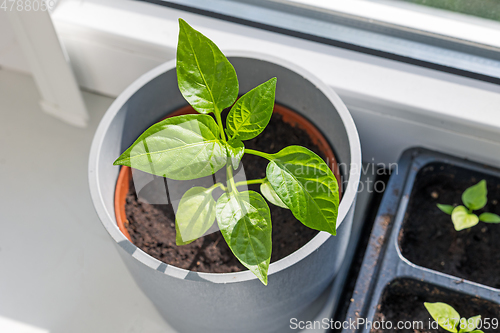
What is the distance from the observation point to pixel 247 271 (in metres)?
0.48

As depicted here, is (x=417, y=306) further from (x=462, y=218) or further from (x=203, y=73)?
(x=203, y=73)

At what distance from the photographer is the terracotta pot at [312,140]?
0.60 metres

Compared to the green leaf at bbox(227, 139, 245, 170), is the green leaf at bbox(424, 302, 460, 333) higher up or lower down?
lower down

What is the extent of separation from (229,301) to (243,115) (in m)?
0.20

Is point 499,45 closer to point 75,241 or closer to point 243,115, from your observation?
point 243,115

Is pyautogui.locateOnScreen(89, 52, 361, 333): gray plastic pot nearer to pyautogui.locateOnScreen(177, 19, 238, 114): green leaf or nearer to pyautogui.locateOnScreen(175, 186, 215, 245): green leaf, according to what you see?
pyautogui.locateOnScreen(175, 186, 215, 245): green leaf

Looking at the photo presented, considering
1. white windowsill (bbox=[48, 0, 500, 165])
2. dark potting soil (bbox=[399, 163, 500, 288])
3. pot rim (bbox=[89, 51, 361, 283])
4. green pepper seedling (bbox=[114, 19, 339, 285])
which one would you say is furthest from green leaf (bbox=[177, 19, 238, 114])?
dark potting soil (bbox=[399, 163, 500, 288])

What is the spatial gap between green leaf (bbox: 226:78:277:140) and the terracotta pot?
0.60 ft

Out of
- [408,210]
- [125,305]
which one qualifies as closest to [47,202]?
[125,305]

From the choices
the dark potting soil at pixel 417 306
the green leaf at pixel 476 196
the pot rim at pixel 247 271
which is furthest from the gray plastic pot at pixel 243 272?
the green leaf at pixel 476 196

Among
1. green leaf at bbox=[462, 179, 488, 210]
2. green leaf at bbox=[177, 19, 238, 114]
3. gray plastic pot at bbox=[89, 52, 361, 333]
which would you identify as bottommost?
green leaf at bbox=[462, 179, 488, 210]

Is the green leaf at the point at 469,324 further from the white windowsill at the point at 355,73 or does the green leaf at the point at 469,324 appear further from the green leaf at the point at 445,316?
the white windowsill at the point at 355,73

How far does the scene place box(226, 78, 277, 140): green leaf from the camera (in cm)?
46

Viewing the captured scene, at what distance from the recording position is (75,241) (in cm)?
79
